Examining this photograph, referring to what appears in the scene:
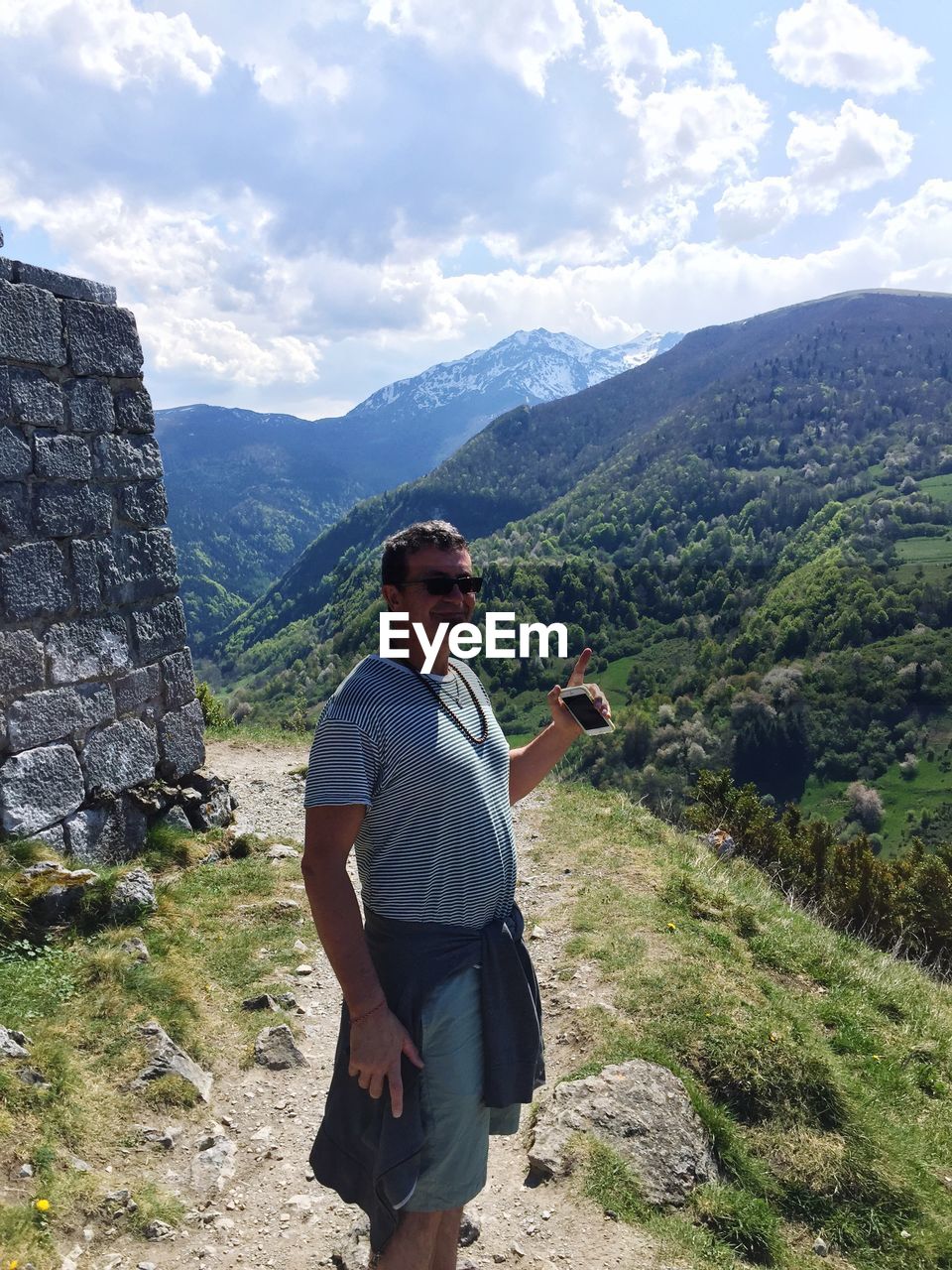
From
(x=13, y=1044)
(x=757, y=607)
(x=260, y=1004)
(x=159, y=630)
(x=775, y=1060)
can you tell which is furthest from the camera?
(x=757, y=607)

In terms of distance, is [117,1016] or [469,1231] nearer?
[469,1231]

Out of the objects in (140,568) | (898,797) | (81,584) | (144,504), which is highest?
(144,504)

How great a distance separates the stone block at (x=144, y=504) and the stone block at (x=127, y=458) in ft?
0.26

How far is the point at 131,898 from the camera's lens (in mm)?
5621

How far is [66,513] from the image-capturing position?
20.8ft

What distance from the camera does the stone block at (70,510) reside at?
615 cm

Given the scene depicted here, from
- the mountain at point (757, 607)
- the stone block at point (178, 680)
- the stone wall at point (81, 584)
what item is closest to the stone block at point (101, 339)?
the stone wall at point (81, 584)

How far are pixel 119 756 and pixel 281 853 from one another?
5.86 ft

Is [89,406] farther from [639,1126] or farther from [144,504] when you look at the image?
[639,1126]

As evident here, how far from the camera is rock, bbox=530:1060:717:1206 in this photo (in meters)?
3.94

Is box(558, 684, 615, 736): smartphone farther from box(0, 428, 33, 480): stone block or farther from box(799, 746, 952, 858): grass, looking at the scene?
box(799, 746, 952, 858): grass

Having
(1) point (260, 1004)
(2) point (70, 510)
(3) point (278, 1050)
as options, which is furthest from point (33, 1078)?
(2) point (70, 510)

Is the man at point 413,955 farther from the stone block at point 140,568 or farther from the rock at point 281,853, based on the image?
the rock at point 281,853

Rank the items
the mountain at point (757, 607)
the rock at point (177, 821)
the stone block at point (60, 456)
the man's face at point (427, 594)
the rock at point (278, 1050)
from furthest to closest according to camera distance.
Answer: the mountain at point (757, 607)
the rock at point (177, 821)
the stone block at point (60, 456)
the rock at point (278, 1050)
the man's face at point (427, 594)
